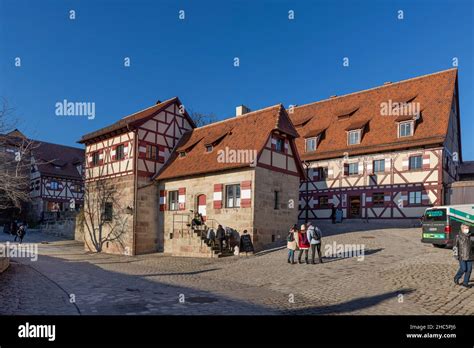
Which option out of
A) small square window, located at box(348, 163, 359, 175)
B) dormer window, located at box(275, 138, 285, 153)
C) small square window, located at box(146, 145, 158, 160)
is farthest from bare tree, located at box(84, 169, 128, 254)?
small square window, located at box(348, 163, 359, 175)

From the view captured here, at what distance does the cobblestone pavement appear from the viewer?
8508mm

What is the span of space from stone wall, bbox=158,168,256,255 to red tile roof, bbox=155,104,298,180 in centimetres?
50

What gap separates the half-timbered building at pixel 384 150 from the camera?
25781 millimetres

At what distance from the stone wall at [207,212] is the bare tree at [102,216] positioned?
2.61 meters

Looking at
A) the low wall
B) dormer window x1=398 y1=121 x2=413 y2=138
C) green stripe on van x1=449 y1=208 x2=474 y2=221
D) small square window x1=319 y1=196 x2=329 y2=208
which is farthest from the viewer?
the low wall

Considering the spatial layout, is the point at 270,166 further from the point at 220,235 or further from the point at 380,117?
the point at 380,117

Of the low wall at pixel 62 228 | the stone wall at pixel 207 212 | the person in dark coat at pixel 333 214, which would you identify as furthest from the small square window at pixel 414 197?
the low wall at pixel 62 228

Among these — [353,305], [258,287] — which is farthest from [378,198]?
[353,305]

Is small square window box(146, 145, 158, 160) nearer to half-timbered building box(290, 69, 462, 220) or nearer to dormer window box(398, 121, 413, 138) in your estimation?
half-timbered building box(290, 69, 462, 220)

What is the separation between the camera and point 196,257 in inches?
781
